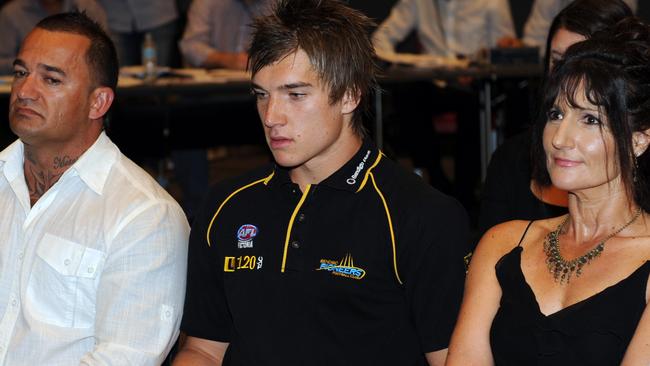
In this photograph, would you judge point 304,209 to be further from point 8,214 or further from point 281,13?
point 8,214

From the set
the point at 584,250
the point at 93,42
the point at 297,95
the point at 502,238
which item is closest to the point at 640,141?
the point at 584,250

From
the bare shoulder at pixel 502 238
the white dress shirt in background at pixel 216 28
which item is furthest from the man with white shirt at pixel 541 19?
the bare shoulder at pixel 502 238

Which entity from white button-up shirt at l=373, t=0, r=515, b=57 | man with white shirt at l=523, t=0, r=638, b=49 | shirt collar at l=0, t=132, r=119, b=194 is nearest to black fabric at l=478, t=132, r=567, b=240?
shirt collar at l=0, t=132, r=119, b=194

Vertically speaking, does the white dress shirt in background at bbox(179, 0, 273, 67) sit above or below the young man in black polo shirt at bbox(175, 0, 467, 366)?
above

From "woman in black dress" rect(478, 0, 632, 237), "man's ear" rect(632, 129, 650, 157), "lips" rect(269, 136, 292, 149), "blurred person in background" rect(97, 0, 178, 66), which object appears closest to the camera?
"man's ear" rect(632, 129, 650, 157)

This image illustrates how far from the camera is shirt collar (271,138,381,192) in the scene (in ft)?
7.90

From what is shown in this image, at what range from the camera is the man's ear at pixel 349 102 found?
2424mm

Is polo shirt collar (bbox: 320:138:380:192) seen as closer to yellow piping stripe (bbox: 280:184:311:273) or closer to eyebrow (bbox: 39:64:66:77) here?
yellow piping stripe (bbox: 280:184:311:273)

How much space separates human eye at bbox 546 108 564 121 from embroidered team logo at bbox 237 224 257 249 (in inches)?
28.9

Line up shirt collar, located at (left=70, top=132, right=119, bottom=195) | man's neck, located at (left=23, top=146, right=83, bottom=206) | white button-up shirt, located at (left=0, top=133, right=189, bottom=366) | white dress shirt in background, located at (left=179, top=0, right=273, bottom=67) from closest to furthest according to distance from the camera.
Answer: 1. white button-up shirt, located at (left=0, top=133, right=189, bottom=366)
2. shirt collar, located at (left=70, top=132, right=119, bottom=195)
3. man's neck, located at (left=23, top=146, right=83, bottom=206)
4. white dress shirt in background, located at (left=179, top=0, right=273, bottom=67)

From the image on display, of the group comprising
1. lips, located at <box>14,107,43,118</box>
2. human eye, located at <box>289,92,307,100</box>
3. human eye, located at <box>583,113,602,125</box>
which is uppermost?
human eye, located at <box>289,92,307,100</box>

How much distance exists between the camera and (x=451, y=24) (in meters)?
7.19

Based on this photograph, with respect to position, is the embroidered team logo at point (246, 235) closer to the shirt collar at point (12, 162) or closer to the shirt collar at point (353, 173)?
the shirt collar at point (353, 173)

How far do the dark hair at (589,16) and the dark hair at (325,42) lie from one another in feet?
2.70
